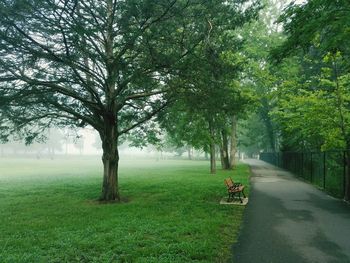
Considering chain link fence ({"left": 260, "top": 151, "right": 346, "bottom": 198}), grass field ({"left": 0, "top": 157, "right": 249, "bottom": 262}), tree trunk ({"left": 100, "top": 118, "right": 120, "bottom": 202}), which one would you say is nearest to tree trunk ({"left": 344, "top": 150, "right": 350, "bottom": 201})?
chain link fence ({"left": 260, "top": 151, "right": 346, "bottom": 198})

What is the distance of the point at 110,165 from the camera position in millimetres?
14266

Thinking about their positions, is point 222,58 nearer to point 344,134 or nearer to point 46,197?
point 344,134

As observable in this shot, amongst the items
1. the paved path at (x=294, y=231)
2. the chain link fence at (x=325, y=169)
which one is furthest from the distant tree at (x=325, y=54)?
the paved path at (x=294, y=231)

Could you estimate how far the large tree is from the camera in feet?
29.7

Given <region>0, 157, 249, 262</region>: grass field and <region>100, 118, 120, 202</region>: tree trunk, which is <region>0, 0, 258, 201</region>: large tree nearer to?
<region>100, 118, 120, 202</region>: tree trunk

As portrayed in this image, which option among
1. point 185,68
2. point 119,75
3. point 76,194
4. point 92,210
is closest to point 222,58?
point 185,68

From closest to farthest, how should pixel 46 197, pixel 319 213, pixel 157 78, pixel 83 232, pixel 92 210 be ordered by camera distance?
1. pixel 83 232
2. pixel 319 213
3. pixel 92 210
4. pixel 157 78
5. pixel 46 197

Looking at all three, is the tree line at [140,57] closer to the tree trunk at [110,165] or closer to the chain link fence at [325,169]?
the tree trunk at [110,165]

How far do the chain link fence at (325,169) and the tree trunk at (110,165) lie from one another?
30.7 feet

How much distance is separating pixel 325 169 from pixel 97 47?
521 inches

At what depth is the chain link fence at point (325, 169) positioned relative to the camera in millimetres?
16795

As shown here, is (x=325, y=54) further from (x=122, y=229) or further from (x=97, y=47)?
(x=122, y=229)

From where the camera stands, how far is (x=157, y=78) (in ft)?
42.3

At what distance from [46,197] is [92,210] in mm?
5239
